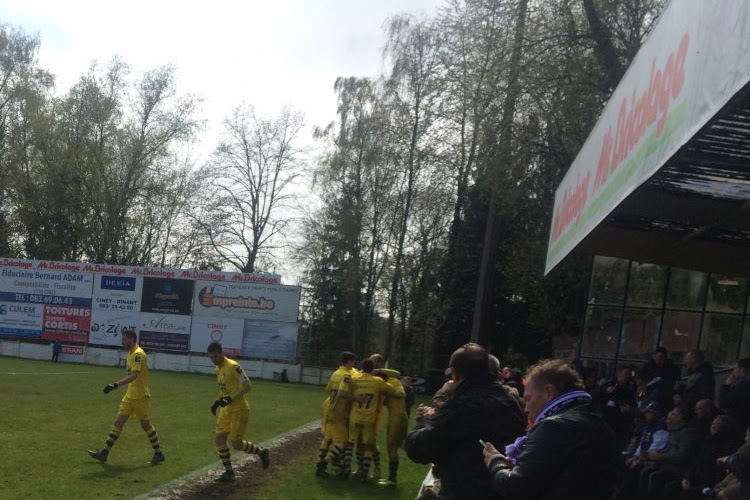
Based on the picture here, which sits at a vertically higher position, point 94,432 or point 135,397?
point 135,397

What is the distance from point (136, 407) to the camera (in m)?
13.9

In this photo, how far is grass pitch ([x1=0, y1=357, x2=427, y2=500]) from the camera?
11.5 meters

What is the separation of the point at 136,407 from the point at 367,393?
3352 millimetres

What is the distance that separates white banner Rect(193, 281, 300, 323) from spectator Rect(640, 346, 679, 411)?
32.9 m

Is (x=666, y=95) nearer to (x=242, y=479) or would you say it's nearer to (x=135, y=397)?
(x=242, y=479)

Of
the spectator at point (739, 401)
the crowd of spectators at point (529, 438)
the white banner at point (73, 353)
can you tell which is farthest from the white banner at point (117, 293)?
the spectator at point (739, 401)

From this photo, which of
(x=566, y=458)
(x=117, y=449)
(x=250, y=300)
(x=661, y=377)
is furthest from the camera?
(x=250, y=300)

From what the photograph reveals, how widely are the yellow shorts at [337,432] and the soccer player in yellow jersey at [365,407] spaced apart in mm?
88

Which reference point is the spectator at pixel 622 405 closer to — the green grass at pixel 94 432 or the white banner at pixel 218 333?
the green grass at pixel 94 432

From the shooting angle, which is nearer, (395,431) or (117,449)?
(395,431)

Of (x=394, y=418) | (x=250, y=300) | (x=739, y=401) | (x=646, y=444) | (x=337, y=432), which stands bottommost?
(x=250, y=300)

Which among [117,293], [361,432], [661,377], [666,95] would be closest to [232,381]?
[361,432]

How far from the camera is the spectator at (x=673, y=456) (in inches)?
391

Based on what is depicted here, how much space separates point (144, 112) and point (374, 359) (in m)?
44.4
